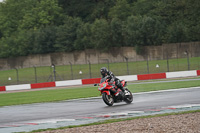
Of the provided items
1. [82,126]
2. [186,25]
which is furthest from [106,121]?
[186,25]

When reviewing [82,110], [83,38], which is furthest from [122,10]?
[82,110]

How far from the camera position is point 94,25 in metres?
66.6

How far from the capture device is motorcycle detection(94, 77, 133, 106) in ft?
48.8

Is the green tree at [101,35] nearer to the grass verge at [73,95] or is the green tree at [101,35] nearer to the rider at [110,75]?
the grass verge at [73,95]

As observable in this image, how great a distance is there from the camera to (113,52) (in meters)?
62.7

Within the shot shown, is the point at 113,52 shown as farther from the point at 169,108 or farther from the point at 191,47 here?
the point at 169,108

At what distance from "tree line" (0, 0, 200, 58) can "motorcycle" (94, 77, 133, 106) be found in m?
43.1

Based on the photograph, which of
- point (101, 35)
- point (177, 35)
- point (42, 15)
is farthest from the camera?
point (42, 15)

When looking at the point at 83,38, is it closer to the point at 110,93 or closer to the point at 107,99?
the point at 110,93

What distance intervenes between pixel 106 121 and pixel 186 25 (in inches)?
2050

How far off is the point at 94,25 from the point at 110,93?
171ft

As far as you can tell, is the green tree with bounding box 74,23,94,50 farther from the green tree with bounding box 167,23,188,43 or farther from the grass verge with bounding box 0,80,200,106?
the grass verge with bounding box 0,80,200,106

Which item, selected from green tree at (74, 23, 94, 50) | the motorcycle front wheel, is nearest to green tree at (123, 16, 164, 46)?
green tree at (74, 23, 94, 50)

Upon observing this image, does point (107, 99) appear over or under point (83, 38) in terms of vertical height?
under
